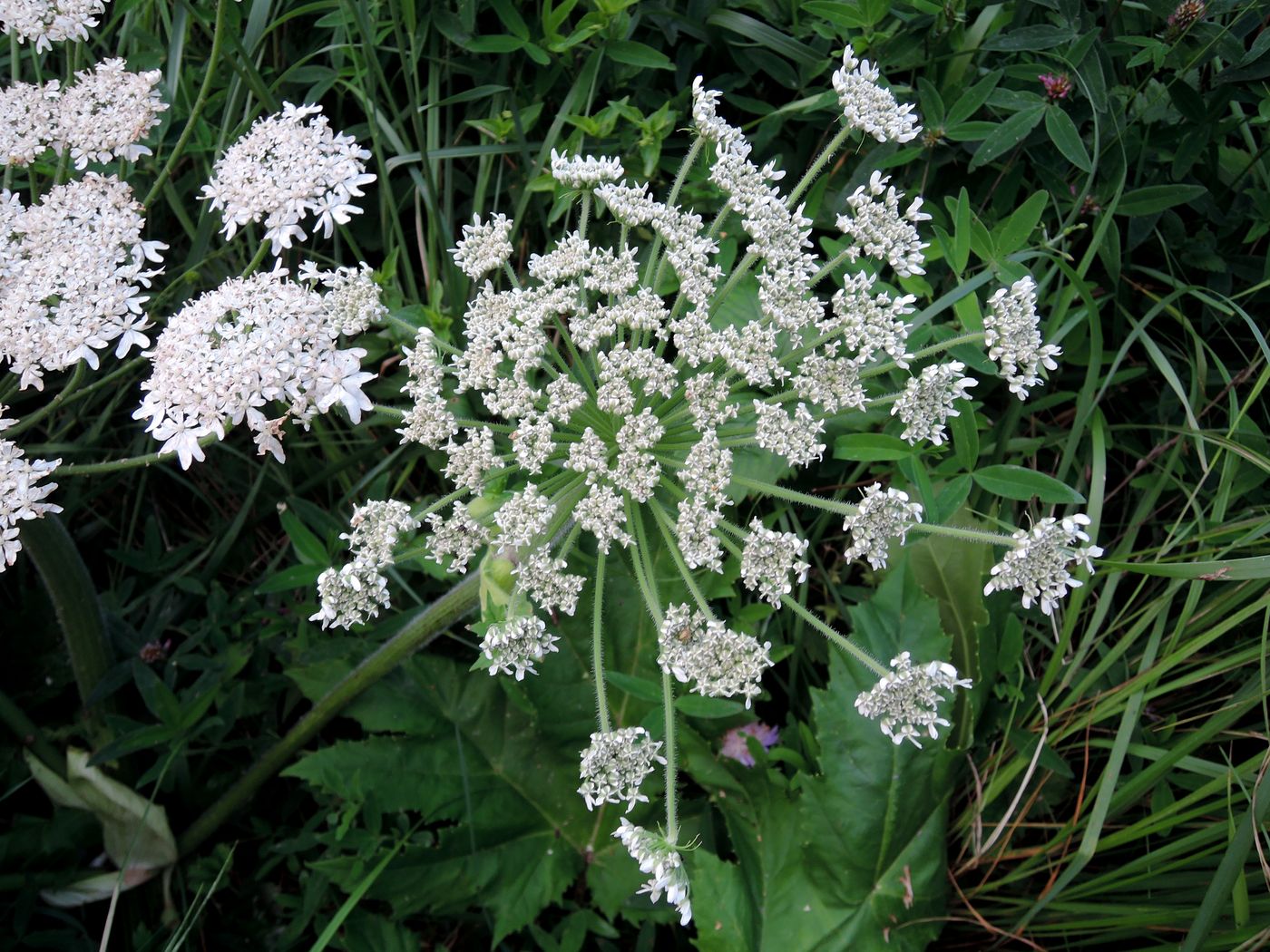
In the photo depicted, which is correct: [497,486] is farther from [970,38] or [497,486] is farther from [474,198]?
[970,38]

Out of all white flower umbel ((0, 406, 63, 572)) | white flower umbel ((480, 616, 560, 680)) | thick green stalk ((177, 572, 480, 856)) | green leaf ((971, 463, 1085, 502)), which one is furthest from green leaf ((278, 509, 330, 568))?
green leaf ((971, 463, 1085, 502))

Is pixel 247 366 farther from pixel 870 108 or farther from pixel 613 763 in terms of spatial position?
pixel 870 108

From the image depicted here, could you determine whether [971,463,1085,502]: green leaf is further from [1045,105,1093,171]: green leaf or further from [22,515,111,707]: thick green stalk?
[22,515,111,707]: thick green stalk

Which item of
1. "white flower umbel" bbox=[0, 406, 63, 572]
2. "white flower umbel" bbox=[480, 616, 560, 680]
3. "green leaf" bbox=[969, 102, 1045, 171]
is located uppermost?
"green leaf" bbox=[969, 102, 1045, 171]

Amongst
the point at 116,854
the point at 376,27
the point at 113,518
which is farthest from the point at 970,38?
the point at 116,854

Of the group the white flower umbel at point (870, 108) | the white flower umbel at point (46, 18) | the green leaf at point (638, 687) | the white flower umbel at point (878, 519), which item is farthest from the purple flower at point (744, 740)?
the white flower umbel at point (46, 18)

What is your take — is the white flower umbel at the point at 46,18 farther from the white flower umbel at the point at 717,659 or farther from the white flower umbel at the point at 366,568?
the white flower umbel at the point at 717,659
